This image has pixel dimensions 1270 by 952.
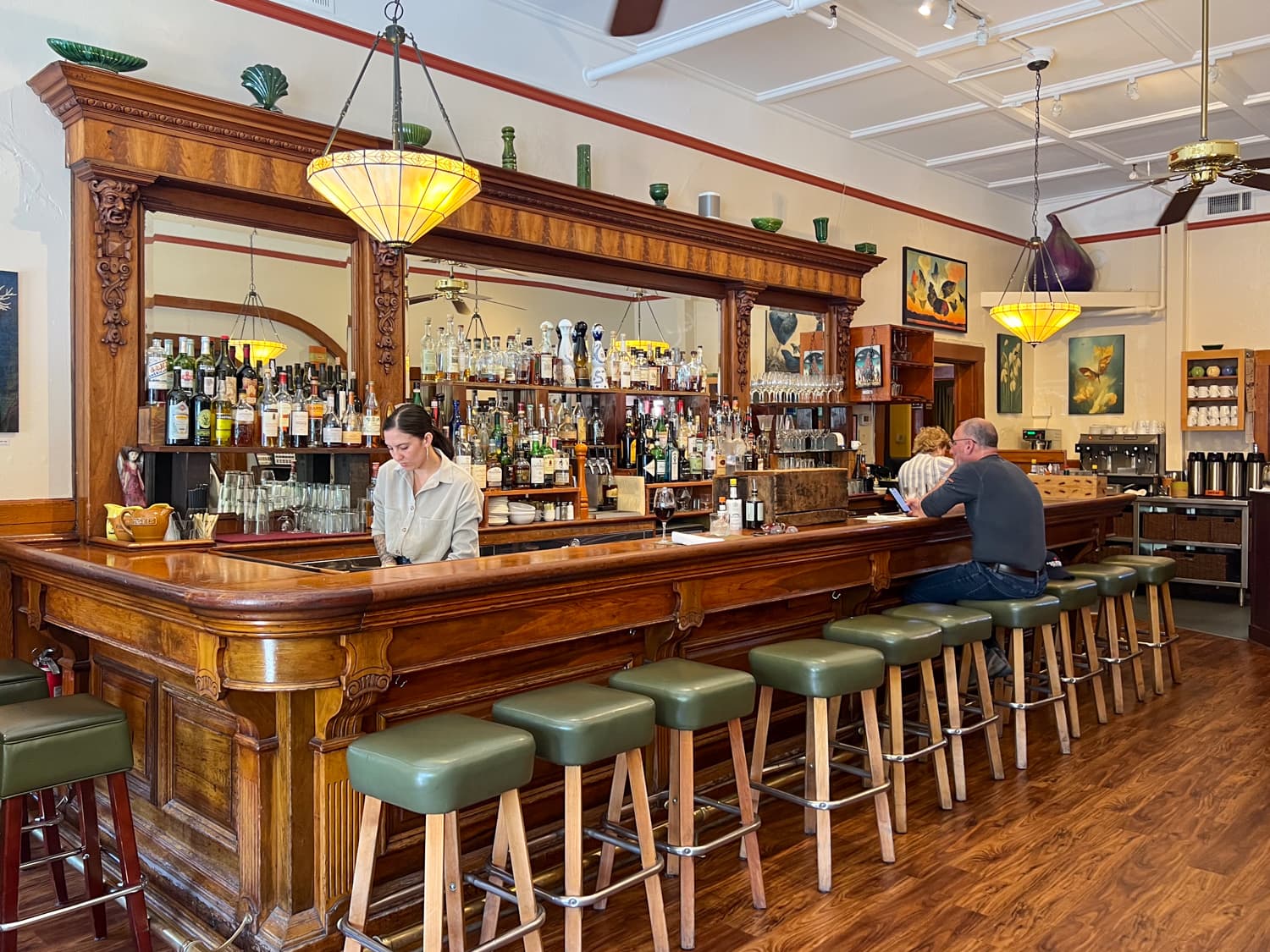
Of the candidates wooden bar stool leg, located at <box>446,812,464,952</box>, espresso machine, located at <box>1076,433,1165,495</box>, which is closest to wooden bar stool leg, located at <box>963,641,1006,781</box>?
wooden bar stool leg, located at <box>446,812,464,952</box>

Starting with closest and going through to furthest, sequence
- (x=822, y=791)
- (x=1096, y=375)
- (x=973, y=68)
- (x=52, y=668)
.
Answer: (x=822, y=791) < (x=52, y=668) < (x=973, y=68) < (x=1096, y=375)

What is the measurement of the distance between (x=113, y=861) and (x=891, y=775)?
2919 mm

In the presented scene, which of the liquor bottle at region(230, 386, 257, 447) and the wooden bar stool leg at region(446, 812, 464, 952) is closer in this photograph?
the wooden bar stool leg at region(446, 812, 464, 952)

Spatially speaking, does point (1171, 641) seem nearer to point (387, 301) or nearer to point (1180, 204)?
point (1180, 204)

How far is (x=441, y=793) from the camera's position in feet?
7.61

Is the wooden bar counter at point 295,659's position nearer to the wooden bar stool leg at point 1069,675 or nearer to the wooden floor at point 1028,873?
the wooden floor at point 1028,873

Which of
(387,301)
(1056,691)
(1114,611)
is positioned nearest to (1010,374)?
(1114,611)

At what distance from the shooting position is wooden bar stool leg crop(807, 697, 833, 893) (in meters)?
3.31

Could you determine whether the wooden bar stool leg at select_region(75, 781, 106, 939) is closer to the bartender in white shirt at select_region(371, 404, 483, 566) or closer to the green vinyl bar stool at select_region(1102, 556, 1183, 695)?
the bartender in white shirt at select_region(371, 404, 483, 566)

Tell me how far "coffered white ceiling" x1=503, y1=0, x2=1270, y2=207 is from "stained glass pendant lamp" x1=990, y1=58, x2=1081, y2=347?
13 centimetres

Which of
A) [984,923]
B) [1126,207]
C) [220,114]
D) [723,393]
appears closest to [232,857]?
[984,923]

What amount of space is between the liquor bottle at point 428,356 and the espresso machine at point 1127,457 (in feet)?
23.0

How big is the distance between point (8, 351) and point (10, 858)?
78.4 inches

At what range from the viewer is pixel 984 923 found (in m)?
3.07
